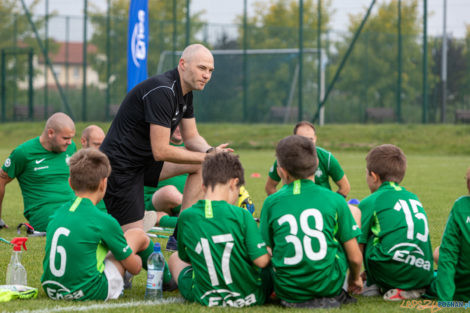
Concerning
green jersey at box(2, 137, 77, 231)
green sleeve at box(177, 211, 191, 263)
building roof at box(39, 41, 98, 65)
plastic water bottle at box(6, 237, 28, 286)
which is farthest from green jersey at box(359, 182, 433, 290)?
building roof at box(39, 41, 98, 65)

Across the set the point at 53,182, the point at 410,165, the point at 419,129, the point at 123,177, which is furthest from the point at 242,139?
the point at 123,177

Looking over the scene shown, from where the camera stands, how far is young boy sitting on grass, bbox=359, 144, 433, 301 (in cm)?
432

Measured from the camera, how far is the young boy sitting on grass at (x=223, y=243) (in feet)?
13.1

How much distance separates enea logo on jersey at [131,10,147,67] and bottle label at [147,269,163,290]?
20.7 feet

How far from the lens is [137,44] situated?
10359 millimetres

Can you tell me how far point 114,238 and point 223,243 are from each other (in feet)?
2.31

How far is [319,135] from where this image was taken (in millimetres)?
23547

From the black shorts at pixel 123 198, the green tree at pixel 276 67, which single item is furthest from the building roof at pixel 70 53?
the black shorts at pixel 123 198

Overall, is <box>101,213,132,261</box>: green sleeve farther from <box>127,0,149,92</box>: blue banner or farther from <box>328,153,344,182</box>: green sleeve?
<box>127,0,149,92</box>: blue banner

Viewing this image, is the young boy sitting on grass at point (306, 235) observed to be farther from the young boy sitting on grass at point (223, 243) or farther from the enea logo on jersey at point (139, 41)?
the enea logo on jersey at point (139, 41)

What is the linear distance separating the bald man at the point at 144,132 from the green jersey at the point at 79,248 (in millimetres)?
1163

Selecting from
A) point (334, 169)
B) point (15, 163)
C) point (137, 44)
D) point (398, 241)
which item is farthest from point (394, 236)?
point (137, 44)

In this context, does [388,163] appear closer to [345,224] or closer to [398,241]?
[398,241]

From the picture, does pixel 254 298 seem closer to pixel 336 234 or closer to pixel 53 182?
pixel 336 234
